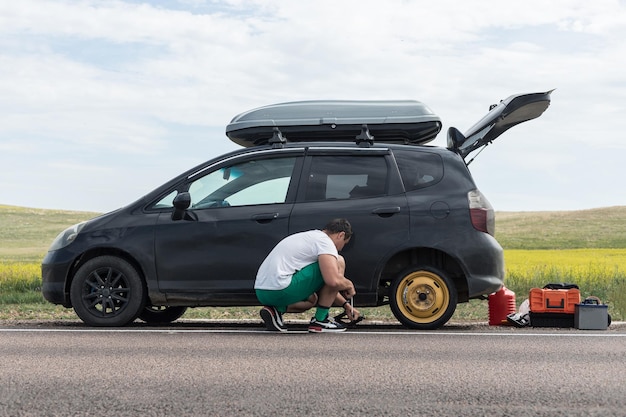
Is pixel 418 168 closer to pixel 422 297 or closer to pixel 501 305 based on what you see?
pixel 422 297

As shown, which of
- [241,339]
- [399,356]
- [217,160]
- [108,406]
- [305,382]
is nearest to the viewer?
[108,406]

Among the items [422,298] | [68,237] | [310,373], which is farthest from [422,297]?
[68,237]

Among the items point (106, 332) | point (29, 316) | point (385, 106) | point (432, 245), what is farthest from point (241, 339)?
point (29, 316)

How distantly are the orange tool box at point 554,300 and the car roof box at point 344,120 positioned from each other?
2.03 metres

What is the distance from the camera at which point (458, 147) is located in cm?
1093

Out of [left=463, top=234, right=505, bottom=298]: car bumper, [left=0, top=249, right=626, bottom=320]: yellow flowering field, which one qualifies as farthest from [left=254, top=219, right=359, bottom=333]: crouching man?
[left=0, top=249, right=626, bottom=320]: yellow flowering field

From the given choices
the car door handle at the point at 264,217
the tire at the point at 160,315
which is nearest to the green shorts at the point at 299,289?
the car door handle at the point at 264,217

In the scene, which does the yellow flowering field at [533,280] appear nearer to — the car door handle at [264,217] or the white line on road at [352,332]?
the white line on road at [352,332]

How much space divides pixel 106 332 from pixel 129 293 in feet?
2.15

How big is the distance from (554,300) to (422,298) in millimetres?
1556

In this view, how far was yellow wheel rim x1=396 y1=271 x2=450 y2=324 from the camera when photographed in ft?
33.2

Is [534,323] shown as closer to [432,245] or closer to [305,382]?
[432,245]

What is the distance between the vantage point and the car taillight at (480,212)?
33.4ft

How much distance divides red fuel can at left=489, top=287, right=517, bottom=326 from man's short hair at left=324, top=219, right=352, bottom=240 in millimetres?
2270
